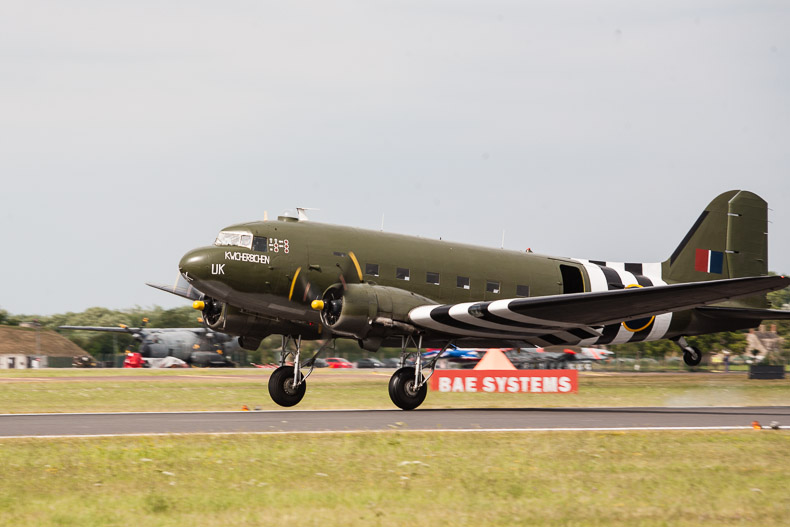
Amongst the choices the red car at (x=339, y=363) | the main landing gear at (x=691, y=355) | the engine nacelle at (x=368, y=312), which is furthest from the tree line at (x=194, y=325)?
the engine nacelle at (x=368, y=312)

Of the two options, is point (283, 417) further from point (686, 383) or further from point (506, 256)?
point (686, 383)

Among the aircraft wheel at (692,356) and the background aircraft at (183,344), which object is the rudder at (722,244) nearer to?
the aircraft wheel at (692,356)

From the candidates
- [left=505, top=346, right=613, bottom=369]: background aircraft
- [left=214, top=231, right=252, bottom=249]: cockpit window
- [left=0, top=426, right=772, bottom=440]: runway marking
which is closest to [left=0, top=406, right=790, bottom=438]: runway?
[left=0, top=426, right=772, bottom=440]: runway marking

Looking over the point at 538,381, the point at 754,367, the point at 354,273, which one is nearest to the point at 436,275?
the point at 354,273

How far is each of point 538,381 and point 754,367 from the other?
15.5m

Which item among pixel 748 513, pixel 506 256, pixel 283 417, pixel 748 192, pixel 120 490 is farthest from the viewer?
pixel 748 192

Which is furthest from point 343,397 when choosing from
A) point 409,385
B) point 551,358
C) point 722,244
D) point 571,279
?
point 551,358

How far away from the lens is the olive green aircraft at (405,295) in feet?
69.6

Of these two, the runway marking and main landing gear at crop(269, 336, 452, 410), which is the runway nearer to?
the runway marking

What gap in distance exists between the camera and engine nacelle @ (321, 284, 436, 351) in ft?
68.8

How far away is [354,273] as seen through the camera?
22875 millimetres

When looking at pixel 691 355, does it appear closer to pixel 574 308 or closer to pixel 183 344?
pixel 574 308

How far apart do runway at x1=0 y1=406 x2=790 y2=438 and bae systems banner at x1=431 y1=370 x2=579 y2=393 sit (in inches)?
349

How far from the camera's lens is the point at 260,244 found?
2245cm
